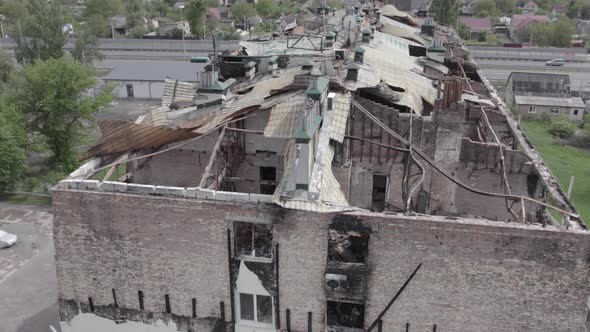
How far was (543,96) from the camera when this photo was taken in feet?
207

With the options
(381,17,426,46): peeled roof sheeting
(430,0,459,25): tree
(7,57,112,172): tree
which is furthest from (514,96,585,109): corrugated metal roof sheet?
(7,57,112,172): tree

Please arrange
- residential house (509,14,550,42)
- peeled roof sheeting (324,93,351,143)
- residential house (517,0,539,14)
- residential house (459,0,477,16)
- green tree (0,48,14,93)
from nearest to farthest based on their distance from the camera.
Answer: peeled roof sheeting (324,93,351,143)
green tree (0,48,14,93)
residential house (509,14,550,42)
residential house (459,0,477,16)
residential house (517,0,539,14)

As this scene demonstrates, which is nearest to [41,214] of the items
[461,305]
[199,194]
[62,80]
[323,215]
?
[62,80]

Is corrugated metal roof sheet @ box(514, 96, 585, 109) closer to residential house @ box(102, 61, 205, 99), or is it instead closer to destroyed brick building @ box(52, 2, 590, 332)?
residential house @ box(102, 61, 205, 99)

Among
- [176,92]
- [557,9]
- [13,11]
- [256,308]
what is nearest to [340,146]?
[256,308]

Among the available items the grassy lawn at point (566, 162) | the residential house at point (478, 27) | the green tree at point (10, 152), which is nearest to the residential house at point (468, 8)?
the residential house at point (478, 27)

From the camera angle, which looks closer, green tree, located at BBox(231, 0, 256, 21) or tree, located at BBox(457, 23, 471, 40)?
tree, located at BBox(457, 23, 471, 40)

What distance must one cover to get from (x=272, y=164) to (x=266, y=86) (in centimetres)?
356

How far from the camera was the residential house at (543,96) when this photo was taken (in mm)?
61969

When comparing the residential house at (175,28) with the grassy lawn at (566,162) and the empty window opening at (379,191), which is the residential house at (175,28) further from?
the empty window opening at (379,191)

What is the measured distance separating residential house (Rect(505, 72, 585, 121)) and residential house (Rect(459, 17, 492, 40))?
165 ft

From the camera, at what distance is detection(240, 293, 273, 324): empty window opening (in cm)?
1566

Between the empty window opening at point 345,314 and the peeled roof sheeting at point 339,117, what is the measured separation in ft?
16.2

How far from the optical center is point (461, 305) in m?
14.4
